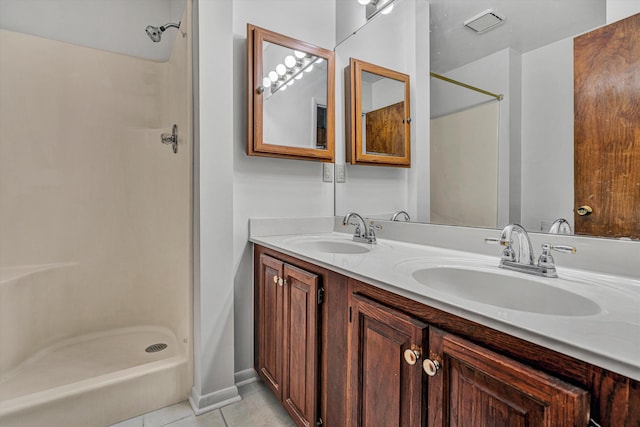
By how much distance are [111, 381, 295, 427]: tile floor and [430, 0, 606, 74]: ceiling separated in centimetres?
175

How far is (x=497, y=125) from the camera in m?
1.17

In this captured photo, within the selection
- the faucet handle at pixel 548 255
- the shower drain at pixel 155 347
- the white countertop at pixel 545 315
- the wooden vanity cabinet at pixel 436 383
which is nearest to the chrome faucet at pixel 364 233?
the white countertop at pixel 545 315

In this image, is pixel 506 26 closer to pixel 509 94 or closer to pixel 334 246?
pixel 509 94

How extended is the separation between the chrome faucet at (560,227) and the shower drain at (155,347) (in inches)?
84.4

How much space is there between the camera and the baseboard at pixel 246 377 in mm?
1668

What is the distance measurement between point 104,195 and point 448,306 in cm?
232

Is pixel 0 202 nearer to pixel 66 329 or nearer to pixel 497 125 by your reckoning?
pixel 66 329

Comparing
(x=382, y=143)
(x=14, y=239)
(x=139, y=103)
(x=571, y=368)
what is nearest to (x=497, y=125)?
(x=382, y=143)

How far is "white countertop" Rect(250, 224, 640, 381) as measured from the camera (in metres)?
0.46

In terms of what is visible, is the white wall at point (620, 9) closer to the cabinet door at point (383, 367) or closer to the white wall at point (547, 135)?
the white wall at point (547, 135)

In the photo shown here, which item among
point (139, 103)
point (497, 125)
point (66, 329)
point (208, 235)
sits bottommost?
point (66, 329)

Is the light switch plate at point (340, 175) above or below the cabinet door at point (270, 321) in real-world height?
above

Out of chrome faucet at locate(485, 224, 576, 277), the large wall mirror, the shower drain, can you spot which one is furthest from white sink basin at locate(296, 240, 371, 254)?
the shower drain

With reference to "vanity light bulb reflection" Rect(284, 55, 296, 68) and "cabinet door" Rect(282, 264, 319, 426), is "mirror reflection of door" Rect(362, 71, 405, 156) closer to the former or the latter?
"vanity light bulb reflection" Rect(284, 55, 296, 68)
